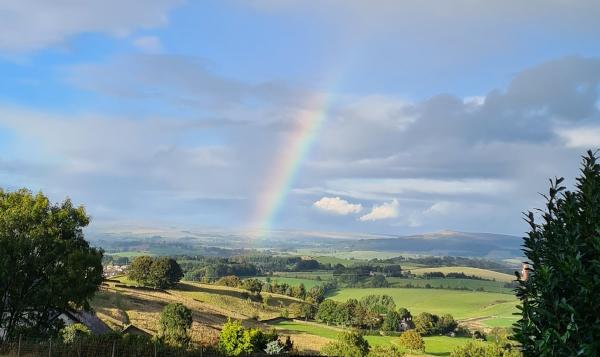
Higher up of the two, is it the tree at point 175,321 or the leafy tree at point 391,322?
the tree at point 175,321

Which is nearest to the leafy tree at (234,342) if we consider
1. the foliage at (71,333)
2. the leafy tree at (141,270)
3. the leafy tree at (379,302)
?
the foliage at (71,333)

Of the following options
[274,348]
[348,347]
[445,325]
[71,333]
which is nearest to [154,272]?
[348,347]

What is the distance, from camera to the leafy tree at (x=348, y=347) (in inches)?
2677

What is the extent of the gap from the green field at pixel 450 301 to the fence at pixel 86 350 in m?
113

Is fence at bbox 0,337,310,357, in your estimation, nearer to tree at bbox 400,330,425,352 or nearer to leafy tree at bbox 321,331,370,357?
leafy tree at bbox 321,331,370,357

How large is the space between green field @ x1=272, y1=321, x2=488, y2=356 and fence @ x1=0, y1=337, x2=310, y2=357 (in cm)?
6795

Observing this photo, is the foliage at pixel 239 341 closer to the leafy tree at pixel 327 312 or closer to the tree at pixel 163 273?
the tree at pixel 163 273

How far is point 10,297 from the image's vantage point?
32.3 metres

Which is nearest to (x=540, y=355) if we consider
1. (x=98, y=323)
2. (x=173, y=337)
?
(x=173, y=337)

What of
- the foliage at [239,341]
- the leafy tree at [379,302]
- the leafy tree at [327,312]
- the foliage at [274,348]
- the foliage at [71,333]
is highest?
the foliage at [71,333]

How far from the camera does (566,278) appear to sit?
12281mm

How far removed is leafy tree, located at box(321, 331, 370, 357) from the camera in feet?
223

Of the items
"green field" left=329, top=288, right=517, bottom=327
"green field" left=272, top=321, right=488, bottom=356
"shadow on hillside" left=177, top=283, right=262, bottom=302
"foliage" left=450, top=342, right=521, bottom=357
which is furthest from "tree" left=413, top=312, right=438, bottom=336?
"shadow on hillside" left=177, top=283, right=262, bottom=302

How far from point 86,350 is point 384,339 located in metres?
82.5
